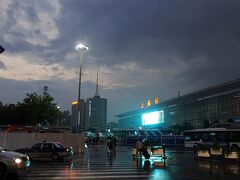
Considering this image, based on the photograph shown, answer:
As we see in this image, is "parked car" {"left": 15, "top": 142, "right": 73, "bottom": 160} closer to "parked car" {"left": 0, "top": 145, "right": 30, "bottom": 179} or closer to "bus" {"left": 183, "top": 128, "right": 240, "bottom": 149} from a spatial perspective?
"parked car" {"left": 0, "top": 145, "right": 30, "bottom": 179}

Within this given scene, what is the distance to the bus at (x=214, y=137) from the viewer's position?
39781 mm

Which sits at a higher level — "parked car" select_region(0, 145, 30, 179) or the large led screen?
the large led screen

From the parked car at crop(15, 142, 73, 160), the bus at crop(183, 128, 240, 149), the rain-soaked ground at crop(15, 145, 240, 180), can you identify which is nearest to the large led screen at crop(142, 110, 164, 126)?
the bus at crop(183, 128, 240, 149)

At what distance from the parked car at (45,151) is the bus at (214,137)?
1917 cm

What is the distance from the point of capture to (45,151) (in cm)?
2523

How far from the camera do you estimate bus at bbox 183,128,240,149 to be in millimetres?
39781

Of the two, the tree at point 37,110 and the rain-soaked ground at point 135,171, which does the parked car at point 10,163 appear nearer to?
the rain-soaked ground at point 135,171

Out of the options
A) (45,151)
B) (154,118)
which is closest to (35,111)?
(45,151)

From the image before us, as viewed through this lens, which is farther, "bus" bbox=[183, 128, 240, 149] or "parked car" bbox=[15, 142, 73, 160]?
"bus" bbox=[183, 128, 240, 149]

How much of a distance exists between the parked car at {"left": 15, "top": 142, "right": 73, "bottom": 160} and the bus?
1917 centimetres

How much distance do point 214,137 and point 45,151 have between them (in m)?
25.3

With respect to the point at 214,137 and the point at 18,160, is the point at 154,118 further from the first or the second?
the point at 18,160

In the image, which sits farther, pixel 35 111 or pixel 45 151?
pixel 35 111

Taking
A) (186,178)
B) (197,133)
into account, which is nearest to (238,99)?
(197,133)
